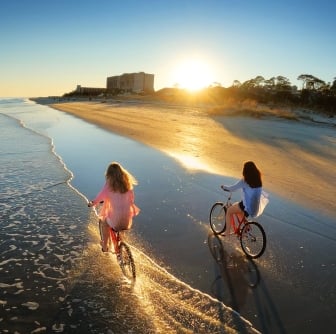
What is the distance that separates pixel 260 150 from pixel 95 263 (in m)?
14.3

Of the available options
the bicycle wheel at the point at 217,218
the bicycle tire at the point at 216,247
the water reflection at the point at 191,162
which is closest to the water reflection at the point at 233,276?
the bicycle tire at the point at 216,247

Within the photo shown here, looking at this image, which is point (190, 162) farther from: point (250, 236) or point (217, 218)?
point (250, 236)

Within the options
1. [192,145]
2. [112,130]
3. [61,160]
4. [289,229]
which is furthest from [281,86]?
[289,229]

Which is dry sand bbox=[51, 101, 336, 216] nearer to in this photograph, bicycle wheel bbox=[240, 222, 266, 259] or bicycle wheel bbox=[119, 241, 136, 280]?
bicycle wheel bbox=[240, 222, 266, 259]

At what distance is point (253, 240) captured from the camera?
776 centimetres

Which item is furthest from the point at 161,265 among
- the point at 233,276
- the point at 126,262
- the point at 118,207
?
the point at 118,207

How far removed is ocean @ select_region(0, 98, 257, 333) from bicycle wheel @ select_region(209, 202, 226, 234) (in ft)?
0.92

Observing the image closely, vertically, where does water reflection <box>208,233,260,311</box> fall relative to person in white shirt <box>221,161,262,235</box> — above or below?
below

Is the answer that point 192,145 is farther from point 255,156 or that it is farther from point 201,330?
point 201,330

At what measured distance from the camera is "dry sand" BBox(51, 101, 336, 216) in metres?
13.2

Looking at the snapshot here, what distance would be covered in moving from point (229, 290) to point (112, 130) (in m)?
24.0

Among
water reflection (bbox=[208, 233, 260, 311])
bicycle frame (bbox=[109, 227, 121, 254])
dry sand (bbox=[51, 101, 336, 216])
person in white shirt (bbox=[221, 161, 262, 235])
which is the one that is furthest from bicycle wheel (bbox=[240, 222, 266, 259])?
dry sand (bbox=[51, 101, 336, 216])

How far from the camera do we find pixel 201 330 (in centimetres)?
538

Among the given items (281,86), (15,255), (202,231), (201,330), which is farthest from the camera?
(281,86)
